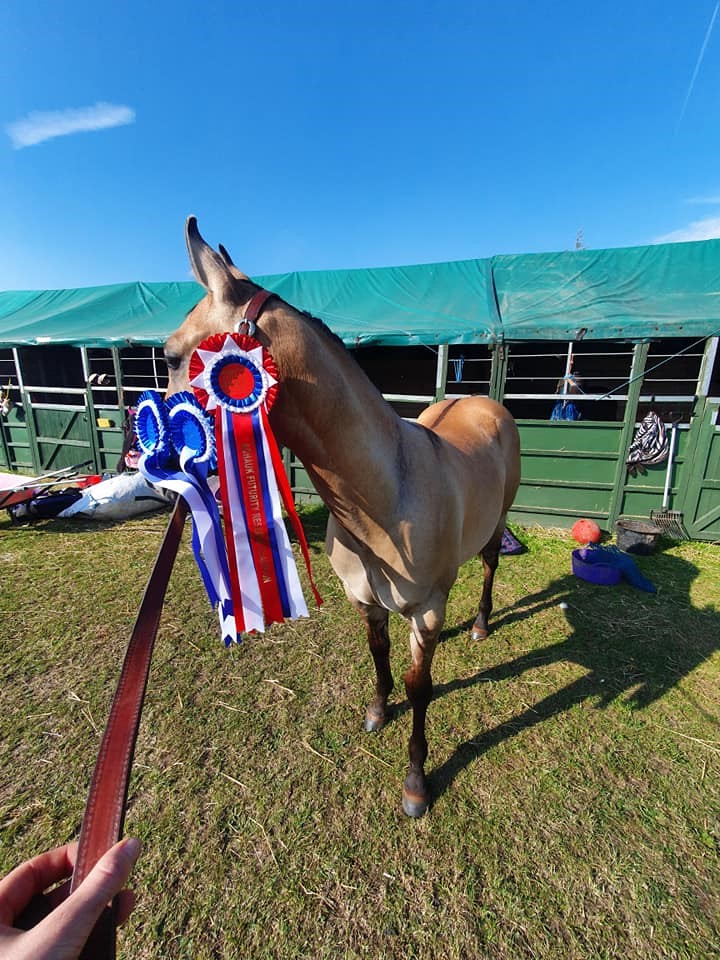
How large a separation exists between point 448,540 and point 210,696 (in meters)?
2.05

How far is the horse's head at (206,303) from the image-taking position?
Result: 4.23 ft

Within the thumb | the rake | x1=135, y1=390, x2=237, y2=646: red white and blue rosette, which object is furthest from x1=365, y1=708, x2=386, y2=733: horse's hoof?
the rake

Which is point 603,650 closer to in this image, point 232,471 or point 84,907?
point 232,471

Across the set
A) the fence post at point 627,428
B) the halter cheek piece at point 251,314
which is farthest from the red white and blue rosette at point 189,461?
the fence post at point 627,428

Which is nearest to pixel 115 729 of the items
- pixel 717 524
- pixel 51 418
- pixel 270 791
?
pixel 270 791

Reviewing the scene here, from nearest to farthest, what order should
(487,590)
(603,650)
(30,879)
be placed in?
1. (30,879)
2. (603,650)
3. (487,590)

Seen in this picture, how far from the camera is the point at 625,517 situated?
228 inches

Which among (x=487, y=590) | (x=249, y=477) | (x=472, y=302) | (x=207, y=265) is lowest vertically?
(x=487, y=590)

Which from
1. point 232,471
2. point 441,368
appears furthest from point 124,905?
point 441,368

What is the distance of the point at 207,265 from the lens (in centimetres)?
131

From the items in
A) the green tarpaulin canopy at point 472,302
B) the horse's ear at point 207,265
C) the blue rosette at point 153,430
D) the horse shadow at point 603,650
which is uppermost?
the green tarpaulin canopy at point 472,302

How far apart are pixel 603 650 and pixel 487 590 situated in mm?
1002

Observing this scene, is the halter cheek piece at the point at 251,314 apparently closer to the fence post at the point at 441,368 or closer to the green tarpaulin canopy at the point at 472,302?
the green tarpaulin canopy at the point at 472,302

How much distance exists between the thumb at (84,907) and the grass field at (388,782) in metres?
1.30
